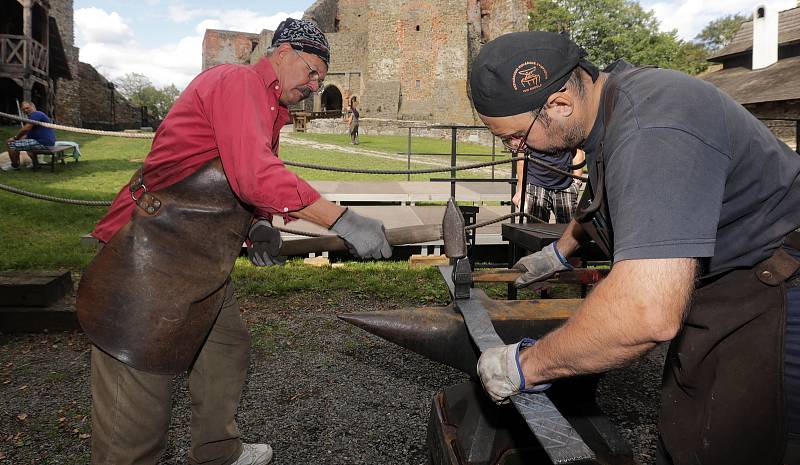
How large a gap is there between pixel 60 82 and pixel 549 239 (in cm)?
3393

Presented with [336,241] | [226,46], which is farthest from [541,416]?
[226,46]

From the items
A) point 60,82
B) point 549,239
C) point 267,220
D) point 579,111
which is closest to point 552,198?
point 549,239

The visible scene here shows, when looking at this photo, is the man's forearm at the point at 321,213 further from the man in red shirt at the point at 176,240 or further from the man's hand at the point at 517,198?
the man's hand at the point at 517,198

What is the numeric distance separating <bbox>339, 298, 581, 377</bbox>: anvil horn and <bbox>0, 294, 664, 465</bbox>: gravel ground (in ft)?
4.28

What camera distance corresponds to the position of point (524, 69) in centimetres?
151

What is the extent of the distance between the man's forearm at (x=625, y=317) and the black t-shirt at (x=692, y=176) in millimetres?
44

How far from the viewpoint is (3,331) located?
4359mm

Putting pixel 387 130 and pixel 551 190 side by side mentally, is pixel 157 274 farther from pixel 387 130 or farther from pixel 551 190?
pixel 387 130

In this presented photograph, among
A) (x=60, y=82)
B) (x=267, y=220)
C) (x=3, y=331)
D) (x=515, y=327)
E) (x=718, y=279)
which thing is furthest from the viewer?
(x=60, y=82)

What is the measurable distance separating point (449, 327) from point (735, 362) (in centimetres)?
80

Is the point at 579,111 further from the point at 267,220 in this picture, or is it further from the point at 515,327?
the point at 267,220

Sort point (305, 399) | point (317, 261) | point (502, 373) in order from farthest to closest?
point (317, 261), point (305, 399), point (502, 373)

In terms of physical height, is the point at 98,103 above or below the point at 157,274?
above

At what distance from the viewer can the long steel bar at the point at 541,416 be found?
3.64 feet
